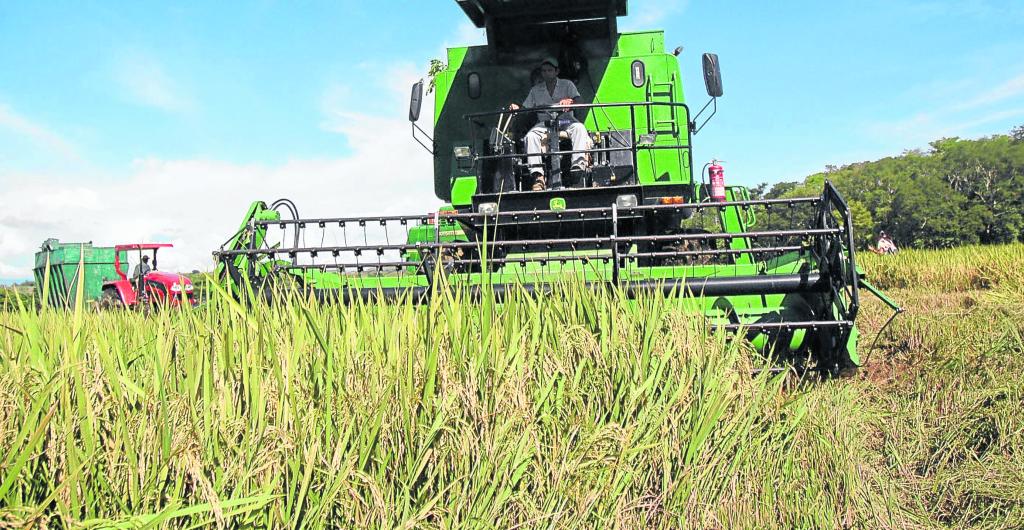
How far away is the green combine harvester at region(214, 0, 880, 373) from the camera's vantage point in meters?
4.52

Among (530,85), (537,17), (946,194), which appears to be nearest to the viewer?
(537,17)

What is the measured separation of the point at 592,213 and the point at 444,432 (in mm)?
3789

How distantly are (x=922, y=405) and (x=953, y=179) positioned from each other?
80.8 m

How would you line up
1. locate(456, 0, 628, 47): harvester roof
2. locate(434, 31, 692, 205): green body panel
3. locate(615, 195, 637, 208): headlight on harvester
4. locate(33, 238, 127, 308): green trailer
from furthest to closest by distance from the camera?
locate(33, 238, 127, 308): green trailer, locate(434, 31, 692, 205): green body panel, locate(456, 0, 628, 47): harvester roof, locate(615, 195, 637, 208): headlight on harvester

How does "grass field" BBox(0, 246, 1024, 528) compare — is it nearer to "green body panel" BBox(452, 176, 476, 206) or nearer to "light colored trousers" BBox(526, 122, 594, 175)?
"light colored trousers" BBox(526, 122, 594, 175)

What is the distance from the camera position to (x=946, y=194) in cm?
6681

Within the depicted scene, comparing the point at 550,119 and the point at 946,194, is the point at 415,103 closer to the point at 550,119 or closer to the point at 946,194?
the point at 550,119

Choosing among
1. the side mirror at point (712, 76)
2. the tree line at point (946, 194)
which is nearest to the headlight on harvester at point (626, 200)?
the side mirror at point (712, 76)

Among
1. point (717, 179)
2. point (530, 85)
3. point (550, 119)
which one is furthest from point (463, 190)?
point (717, 179)

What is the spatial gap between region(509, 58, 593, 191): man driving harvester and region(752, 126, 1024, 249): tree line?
2355 inches

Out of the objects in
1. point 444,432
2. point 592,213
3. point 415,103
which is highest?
point 415,103

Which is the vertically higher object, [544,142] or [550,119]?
[550,119]

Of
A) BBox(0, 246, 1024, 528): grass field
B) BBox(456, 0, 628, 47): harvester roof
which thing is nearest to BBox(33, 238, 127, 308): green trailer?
BBox(456, 0, 628, 47): harvester roof

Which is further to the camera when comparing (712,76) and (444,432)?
(712,76)
